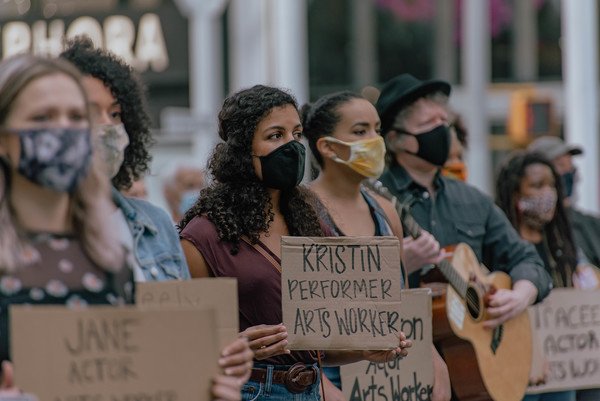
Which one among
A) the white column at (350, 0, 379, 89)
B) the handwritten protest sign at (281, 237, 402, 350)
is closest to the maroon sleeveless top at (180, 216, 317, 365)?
the handwritten protest sign at (281, 237, 402, 350)

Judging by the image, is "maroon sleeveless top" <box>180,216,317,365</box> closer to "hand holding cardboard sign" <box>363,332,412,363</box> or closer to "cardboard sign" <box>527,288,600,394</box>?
"hand holding cardboard sign" <box>363,332,412,363</box>

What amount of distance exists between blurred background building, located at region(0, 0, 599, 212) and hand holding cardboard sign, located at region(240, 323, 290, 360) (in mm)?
1137

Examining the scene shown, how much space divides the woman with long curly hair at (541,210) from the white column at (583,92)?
4.43 m

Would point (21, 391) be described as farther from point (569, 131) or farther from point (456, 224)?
point (569, 131)

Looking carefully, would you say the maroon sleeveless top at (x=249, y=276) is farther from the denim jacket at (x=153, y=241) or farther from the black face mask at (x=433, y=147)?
the black face mask at (x=433, y=147)

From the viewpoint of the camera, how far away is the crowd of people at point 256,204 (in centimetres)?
279

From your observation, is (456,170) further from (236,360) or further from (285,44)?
(285,44)

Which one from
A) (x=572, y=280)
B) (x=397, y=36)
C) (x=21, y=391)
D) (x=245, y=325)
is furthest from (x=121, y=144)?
(x=397, y=36)

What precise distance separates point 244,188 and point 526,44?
845 inches

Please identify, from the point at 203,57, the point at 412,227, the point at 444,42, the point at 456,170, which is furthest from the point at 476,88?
the point at 444,42

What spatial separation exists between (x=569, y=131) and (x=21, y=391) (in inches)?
366

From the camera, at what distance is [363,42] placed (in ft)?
81.1

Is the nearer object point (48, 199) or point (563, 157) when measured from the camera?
point (48, 199)

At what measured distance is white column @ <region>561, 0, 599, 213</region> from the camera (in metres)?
11.0
